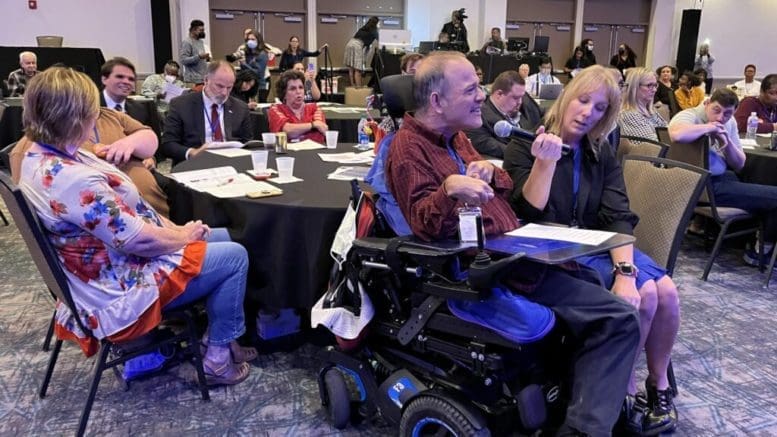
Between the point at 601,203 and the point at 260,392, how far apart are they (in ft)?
4.53

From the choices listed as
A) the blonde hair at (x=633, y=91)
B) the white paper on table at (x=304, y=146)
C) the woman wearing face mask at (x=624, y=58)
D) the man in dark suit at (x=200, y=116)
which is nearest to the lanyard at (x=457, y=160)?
the white paper on table at (x=304, y=146)

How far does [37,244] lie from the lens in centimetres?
173

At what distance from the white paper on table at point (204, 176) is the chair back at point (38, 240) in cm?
73

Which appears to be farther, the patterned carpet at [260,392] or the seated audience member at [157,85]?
the seated audience member at [157,85]

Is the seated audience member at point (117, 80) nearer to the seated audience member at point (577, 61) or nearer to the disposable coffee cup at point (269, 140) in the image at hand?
the disposable coffee cup at point (269, 140)

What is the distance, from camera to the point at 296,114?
407 centimetres

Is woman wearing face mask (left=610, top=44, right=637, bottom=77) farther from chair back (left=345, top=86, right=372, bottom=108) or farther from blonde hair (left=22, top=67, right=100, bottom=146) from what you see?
blonde hair (left=22, top=67, right=100, bottom=146)

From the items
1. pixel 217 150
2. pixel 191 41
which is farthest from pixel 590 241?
pixel 191 41

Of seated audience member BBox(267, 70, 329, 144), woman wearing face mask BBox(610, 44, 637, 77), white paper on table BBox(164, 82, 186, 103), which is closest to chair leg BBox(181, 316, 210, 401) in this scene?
seated audience member BBox(267, 70, 329, 144)

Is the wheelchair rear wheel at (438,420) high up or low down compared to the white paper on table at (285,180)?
down

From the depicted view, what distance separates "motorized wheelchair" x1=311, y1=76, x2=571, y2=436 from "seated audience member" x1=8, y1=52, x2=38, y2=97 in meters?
6.60

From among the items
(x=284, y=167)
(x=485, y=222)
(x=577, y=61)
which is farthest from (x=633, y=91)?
(x=577, y=61)

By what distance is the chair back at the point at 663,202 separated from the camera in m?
2.09

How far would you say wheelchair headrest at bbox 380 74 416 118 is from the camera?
1.82m
